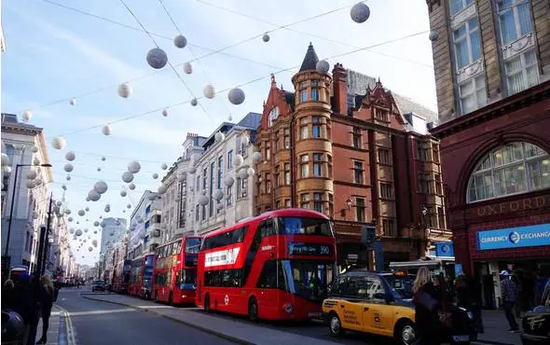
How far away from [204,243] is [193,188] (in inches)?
1324

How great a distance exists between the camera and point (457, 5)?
25156mm

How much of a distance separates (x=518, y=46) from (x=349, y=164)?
702 inches

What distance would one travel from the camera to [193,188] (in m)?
58.1

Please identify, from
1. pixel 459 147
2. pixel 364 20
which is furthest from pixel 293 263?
pixel 459 147

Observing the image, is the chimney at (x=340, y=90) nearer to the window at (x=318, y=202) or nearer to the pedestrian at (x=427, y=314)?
the window at (x=318, y=202)

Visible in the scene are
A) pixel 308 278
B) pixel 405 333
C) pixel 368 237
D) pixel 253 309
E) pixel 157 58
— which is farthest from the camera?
pixel 368 237

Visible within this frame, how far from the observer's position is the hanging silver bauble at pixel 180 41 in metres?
12.0

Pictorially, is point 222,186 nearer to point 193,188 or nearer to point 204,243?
point 193,188

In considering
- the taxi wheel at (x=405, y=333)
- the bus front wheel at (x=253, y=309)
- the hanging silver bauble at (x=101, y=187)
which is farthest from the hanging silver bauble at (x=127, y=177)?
the taxi wheel at (x=405, y=333)

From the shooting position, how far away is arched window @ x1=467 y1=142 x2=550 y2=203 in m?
20.1

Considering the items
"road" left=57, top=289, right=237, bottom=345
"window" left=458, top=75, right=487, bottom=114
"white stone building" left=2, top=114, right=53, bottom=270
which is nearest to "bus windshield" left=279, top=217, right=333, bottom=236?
"road" left=57, top=289, right=237, bottom=345

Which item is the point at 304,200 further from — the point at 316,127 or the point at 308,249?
the point at 308,249

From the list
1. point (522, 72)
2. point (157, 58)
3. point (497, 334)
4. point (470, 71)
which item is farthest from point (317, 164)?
point (157, 58)

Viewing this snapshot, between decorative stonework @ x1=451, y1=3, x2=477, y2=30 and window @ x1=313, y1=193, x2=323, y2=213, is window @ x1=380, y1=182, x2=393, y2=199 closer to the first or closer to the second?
window @ x1=313, y1=193, x2=323, y2=213
